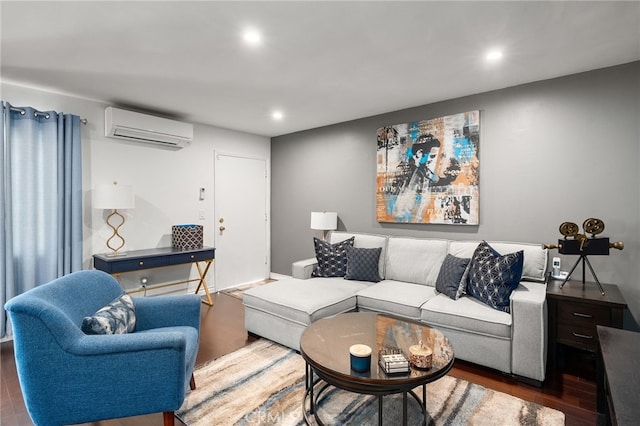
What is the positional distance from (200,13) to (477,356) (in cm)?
310

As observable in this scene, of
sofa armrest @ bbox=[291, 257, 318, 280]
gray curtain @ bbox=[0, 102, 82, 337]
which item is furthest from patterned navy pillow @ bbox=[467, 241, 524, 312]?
gray curtain @ bbox=[0, 102, 82, 337]

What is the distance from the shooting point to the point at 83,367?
5.23 feet

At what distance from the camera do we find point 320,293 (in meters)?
3.11

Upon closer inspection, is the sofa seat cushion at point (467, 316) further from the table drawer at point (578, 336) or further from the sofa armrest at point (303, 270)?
the sofa armrest at point (303, 270)

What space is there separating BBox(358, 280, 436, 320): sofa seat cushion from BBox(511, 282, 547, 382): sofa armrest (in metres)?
0.73

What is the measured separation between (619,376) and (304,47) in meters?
2.52

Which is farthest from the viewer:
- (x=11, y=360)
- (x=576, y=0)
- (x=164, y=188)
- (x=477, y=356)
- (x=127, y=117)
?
(x=164, y=188)

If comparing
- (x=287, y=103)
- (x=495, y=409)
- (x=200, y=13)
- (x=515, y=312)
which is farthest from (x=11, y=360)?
(x=515, y=312)

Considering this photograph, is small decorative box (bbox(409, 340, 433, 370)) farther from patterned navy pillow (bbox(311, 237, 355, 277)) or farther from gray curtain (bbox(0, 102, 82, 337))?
gray curtain (bbox(0, 102, 82, 337))

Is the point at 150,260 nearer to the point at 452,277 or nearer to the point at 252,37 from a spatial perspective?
the point at 252,37

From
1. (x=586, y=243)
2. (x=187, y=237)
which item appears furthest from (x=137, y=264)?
(x=586, y=243)

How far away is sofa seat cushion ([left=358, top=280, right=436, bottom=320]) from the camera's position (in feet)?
9.48

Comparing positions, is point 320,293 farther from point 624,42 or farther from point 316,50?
point 624,42

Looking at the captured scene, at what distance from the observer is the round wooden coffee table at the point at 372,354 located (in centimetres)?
163
